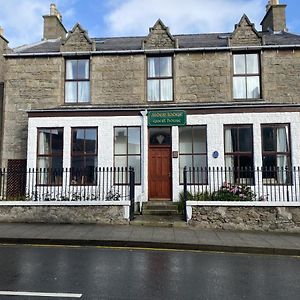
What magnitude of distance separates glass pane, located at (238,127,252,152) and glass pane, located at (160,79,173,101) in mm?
3945

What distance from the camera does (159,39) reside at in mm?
17094

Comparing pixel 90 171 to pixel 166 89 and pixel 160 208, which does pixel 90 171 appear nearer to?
pixel 160 208

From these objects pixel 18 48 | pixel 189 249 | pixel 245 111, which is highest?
pixel 18 48

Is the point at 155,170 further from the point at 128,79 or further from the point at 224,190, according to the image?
the point at 128,79

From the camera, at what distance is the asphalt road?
543 cm

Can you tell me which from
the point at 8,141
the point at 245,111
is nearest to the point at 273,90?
the point at 245,111

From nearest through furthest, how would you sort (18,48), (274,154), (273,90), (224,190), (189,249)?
(189,249) < (224,190) < (274,154) < (273,90) < (18,48)

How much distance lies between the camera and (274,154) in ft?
48.0

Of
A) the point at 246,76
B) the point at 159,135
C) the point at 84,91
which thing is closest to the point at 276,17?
the point at 246,76

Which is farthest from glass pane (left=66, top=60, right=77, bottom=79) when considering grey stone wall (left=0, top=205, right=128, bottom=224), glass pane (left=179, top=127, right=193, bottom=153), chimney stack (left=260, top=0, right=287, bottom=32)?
chimney stack (left=260, top=0, right=287, bottom=32)

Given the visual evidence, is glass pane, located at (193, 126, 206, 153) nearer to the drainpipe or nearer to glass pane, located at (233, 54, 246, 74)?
the drainpipe

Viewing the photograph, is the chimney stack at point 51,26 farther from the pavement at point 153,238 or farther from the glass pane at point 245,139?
the pavement at point 153,238

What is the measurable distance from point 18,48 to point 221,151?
1230cm

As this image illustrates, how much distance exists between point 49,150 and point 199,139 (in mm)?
6875
